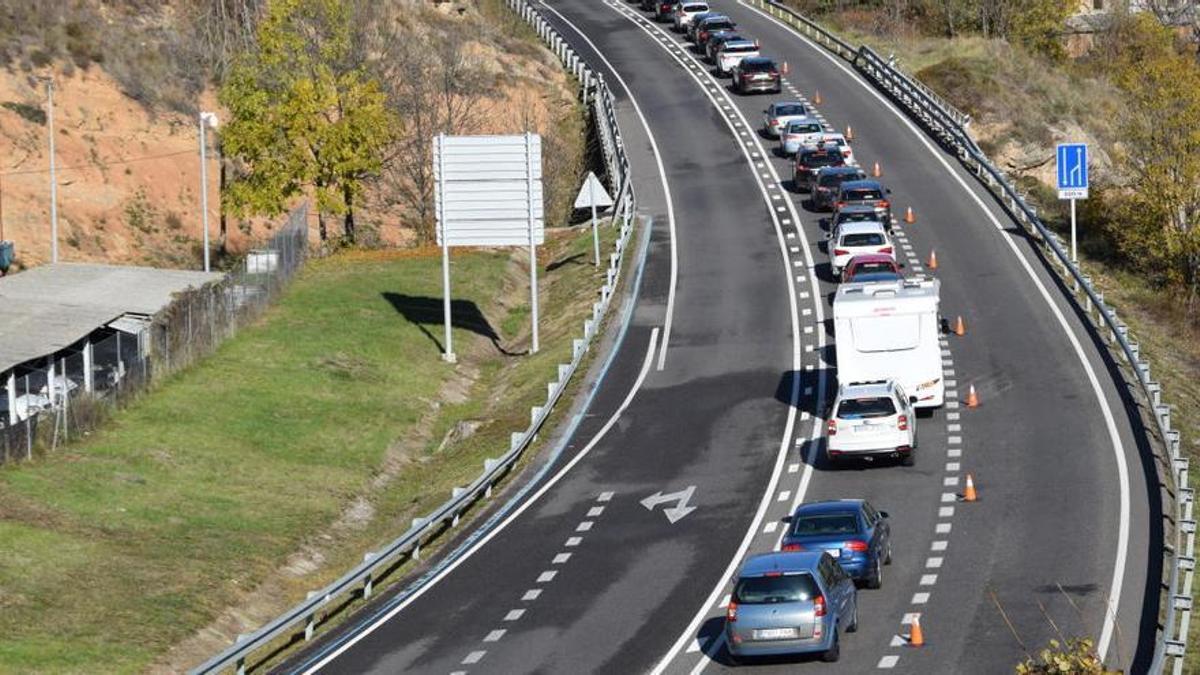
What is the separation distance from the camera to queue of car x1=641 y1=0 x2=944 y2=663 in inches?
1240

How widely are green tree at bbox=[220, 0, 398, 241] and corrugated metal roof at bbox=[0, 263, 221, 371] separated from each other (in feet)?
45.7

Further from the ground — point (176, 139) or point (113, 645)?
point (176, 139)

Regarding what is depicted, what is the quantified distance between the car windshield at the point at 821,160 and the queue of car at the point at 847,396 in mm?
35

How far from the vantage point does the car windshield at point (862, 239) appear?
61.6 meters

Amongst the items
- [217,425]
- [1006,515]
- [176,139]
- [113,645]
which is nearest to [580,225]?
[176,139]

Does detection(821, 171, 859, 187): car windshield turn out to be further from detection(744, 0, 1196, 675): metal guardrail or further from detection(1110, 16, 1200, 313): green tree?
detection(1110, 16, 1200, 313): green tree

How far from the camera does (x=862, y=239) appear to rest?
203 feet

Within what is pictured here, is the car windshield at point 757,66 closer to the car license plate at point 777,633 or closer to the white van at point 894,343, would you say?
the white van at point 894,343

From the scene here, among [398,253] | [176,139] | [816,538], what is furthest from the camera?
[176,139]

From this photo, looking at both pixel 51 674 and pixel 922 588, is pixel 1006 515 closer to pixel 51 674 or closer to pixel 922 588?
pixel 922 588

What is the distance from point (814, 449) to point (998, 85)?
50382 millimetres

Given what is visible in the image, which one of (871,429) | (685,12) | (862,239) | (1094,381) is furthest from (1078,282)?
(685,12)

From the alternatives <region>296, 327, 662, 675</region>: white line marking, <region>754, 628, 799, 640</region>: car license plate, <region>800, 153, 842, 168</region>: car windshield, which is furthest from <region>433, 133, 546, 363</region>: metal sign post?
<region>754, 628, 799, 640</region>: car license plate

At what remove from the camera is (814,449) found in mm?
46500
